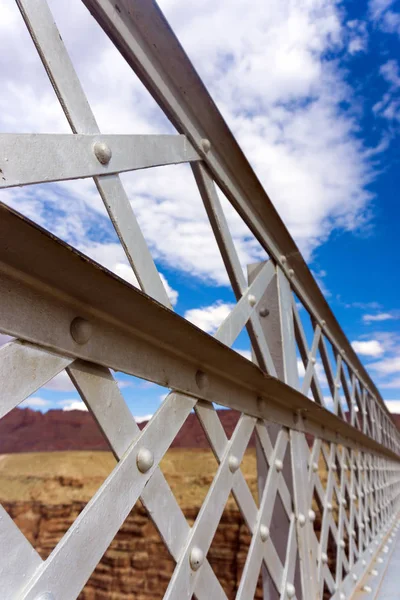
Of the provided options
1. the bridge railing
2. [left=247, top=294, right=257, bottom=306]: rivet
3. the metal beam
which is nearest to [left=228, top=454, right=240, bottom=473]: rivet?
the bridge railing

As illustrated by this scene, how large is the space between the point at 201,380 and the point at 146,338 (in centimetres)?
20

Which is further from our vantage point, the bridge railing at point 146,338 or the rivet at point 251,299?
the rivet at point 251,299

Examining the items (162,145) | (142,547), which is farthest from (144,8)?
(142,547)

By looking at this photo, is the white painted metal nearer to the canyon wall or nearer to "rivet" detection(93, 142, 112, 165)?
"rivet" detection(93, 142, 112, 165)

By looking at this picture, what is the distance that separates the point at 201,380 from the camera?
0.84 meters

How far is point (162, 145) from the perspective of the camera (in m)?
0.80

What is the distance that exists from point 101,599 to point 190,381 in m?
14.8

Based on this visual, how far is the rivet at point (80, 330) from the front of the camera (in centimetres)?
55

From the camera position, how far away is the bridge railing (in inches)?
19.2

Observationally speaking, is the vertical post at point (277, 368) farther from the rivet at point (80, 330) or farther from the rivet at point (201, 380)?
the rivet at point (80, 330)

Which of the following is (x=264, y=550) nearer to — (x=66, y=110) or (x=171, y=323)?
(x=171, y=323)

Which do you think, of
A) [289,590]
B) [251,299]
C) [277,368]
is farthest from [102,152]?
[289,590]

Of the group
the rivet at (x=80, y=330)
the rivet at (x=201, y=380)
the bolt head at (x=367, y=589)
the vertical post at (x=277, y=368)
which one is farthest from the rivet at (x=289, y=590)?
the rivet at (x=80, y=330)

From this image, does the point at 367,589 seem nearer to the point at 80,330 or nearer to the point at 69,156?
the point at 80,330
